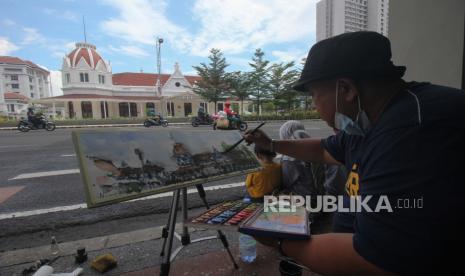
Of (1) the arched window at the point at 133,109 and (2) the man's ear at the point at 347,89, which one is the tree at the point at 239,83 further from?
(2) the man's ear at the point at 347,89

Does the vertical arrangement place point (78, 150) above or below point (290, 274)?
above

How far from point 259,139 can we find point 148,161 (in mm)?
826

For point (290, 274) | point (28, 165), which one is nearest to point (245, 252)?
point (290, 274)

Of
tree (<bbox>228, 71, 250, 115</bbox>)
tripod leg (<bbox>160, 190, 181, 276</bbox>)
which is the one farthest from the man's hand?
tree (<bbox>228, 71, 250, 115</bbox>)

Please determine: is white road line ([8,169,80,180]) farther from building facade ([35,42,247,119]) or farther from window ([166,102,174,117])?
window ([166,102,174,117])

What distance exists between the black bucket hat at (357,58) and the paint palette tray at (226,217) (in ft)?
2.48

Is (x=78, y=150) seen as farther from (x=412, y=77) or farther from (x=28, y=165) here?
(x=28, y=165)

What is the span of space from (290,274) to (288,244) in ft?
2.37

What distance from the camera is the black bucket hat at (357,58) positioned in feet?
3.32

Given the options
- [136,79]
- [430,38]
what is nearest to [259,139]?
[430,38]

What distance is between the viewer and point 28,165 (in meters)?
6.82

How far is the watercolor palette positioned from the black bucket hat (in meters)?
0.76

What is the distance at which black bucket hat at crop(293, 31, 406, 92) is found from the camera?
39.9 inches

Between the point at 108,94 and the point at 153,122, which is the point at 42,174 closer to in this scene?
the point at 153,122
